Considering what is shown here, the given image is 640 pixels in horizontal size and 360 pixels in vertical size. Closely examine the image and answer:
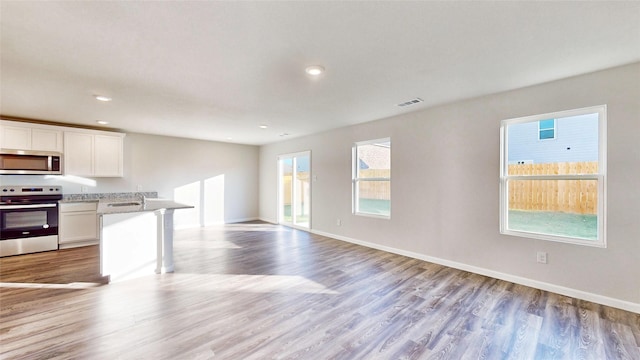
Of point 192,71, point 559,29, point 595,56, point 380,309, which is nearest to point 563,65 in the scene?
point 595,56

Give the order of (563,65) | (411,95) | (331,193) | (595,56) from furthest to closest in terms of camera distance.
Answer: (331,193)
(411,95)
(563,65)
(595,56)

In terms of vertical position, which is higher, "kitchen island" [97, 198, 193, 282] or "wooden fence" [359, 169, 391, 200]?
"wooden fence" [359, 169, 391, 200]

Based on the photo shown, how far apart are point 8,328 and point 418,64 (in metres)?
4.38

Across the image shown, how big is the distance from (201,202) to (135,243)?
12.0ft

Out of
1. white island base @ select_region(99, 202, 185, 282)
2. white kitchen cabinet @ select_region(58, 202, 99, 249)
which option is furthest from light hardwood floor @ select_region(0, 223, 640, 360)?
white kitchen cabinet @ select_region(58, 202, 99, 249)

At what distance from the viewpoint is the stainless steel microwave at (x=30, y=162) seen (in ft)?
14.0

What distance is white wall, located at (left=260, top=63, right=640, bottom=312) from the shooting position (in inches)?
101

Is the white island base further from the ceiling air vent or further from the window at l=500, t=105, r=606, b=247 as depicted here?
the window at l=500, t=105, r=606, b=247

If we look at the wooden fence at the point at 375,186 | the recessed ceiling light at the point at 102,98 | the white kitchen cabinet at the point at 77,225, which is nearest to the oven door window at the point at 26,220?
the white kitchen cabinet at the point at 77,225

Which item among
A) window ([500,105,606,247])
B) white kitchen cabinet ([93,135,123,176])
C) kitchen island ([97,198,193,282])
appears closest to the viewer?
window ([500,105,606,247])

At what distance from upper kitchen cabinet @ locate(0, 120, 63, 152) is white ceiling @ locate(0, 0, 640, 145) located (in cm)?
82

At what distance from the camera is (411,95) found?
3443mm

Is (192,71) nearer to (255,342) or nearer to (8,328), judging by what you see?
(255,342)

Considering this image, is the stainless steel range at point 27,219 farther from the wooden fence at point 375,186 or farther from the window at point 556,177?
the window at point 556,177
